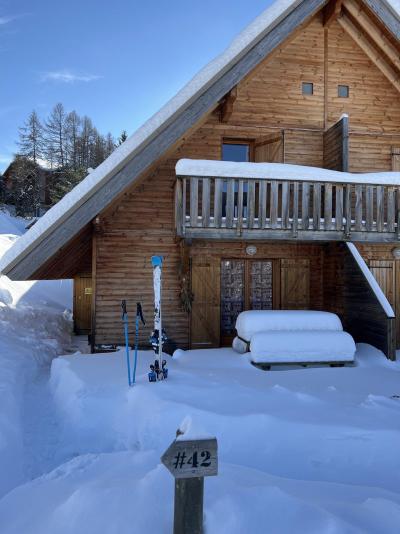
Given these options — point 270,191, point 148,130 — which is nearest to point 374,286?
point 270,191

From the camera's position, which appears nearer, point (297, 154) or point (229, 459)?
point (229, 459)

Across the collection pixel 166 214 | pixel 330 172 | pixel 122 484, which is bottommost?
pixel 122 484

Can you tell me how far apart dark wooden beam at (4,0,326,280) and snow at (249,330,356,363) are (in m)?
4.00

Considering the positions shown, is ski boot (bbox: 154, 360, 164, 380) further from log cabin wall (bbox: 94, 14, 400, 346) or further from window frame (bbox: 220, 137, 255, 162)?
window frame (bbox: 220, 137, 255, 162)

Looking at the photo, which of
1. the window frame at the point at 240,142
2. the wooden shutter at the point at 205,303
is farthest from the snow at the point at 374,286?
the window frame at the point at 240,142

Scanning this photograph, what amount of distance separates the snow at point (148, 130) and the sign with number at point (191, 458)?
16.9ft

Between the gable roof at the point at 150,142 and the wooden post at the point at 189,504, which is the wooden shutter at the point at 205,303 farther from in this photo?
the wooden post at the point at 189,504

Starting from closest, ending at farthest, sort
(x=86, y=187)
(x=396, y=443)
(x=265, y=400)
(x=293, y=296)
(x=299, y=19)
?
(x=396, y=443) < (x=265, y=400) < (x=86, y=187) < (x=299, y=19) < (x=293, y=296)

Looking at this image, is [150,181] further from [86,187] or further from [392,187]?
[392,187]

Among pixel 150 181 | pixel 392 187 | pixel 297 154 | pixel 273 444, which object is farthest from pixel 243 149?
pixel 273 444

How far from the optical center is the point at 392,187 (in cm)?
794

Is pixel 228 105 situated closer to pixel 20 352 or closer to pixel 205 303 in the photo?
pixel 205 303

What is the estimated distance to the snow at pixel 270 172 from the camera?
23.7 feet

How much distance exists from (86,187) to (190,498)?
5.45 m
